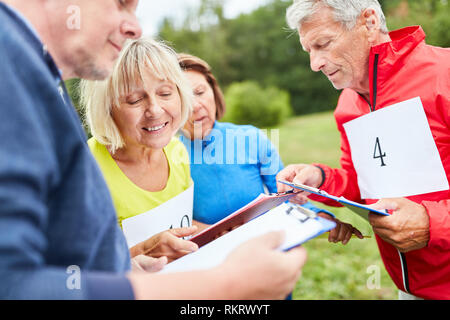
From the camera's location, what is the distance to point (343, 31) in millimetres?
1742

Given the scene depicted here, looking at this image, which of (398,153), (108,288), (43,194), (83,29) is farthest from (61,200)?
(398,153)

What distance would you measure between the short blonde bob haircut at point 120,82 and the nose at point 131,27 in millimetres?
578

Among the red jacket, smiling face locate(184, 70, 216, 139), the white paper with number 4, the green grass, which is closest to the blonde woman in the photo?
smiling face locate(184, 70, 216, 139)

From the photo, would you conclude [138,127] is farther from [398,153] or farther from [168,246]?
[398,153]

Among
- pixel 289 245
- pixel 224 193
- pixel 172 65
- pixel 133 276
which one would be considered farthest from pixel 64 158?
pixel 224 193

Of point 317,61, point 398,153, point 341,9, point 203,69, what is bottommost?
point 398,153

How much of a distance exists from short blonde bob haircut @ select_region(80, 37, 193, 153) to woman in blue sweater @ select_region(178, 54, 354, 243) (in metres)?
0.47

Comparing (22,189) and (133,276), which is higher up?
(22,189)

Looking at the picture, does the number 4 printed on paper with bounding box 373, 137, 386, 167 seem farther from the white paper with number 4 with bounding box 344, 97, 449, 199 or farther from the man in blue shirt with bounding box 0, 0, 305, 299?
the man in blue shirt with bounding box 0, 0, 305, 299

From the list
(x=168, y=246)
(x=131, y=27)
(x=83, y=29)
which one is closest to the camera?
(x=83, y=29)

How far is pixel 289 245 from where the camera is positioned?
0.86 m

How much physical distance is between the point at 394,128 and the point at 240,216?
0.86 meters

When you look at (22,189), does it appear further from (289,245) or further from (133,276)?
(289,245)
